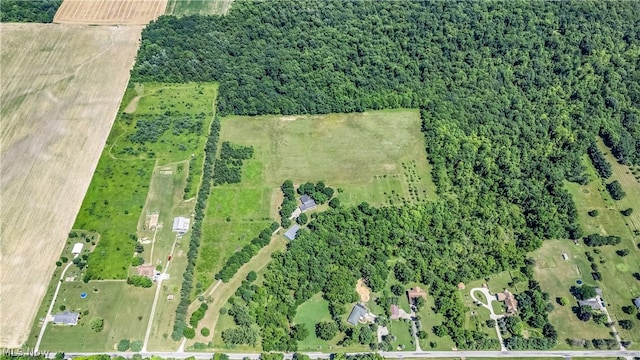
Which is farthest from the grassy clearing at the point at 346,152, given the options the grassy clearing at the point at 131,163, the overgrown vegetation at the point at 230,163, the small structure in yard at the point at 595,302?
the small structure in yard at the point at 595,302

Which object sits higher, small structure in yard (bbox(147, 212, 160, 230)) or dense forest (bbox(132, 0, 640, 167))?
dense forest (bbox(132, 0, 640, 167))

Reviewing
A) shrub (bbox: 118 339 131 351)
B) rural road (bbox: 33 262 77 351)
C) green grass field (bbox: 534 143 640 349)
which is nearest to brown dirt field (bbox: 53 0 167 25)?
rural road (bbox: 33 262 77 351)

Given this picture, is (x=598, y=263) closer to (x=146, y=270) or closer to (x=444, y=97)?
(x=444, y=97)

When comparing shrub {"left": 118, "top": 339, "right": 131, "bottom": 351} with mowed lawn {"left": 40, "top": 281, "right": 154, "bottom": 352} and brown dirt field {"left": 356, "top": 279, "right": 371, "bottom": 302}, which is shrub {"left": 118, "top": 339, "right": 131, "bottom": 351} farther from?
brown dirt field {"left": 356, "top": 279, "right": 371, "bottom": 302}

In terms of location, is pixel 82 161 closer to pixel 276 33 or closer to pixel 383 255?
pixel 276 33

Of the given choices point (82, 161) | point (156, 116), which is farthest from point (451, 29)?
point (82, 161)
